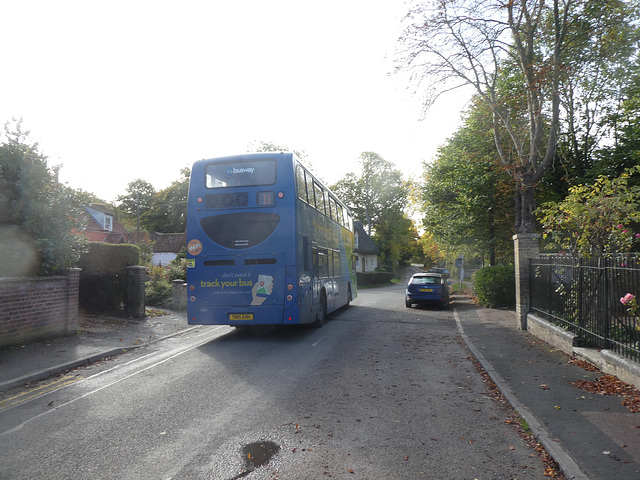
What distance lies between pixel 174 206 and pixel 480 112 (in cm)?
5351

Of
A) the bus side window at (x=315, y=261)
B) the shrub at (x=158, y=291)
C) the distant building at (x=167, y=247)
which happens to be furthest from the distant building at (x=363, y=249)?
the bus side window at (x=315, y=261)

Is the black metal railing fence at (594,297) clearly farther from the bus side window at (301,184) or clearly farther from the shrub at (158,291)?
the shrub at (158,291)

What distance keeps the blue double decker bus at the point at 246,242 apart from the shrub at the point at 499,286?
34.9 ft

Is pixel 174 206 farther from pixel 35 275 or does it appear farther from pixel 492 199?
pixel 35 275

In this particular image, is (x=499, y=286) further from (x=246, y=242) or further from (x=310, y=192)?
(x=246, y=242)

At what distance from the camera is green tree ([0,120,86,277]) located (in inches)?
392

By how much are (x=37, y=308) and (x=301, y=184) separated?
6423 mm

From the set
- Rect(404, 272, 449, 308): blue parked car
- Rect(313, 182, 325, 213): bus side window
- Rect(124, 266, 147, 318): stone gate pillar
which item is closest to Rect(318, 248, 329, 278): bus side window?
Rect(313, 182, 325, 213): bus side window

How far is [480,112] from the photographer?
1584cm

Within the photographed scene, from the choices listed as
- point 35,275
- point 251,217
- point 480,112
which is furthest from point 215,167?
A: point 480,112

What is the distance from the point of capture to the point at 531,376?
23.4 ft

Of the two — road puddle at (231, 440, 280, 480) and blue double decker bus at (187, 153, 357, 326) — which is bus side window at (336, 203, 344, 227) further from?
road puddle at (231, 440, 280, 480)

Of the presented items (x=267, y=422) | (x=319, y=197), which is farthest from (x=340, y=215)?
(x=267, y=422)

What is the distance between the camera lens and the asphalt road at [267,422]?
394 cm
